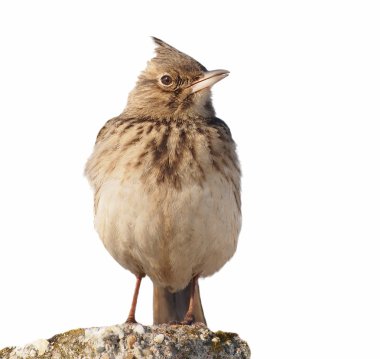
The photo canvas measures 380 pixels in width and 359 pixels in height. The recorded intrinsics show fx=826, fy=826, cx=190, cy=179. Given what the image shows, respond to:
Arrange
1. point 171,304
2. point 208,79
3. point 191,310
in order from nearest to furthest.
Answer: point 191,310
point 208,79
point 171,304

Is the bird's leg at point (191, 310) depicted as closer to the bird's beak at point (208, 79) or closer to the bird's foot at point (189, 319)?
the bird's foot at point (189, 319)

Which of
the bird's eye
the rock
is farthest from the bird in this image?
the rock

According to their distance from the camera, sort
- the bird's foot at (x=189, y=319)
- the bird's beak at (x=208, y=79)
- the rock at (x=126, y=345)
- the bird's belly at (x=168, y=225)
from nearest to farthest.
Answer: the rock at (x=126, y=345) < the bird's belly at (x=168, y=225) < the bird's foot at (x=189, y=319) < the bird's beak at (x=208, y=79)

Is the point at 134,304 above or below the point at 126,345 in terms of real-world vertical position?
above

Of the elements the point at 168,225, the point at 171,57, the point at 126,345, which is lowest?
the point at 126,345

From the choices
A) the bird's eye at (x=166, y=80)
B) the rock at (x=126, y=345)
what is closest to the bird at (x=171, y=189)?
the bird's eye at (x=166, y=80)

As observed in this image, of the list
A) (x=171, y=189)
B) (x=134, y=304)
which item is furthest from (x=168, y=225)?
(x=134, y=304)

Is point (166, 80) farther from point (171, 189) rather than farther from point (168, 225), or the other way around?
point (168, 225)
